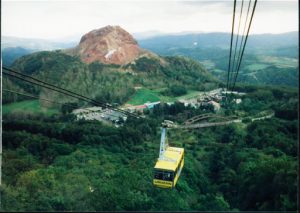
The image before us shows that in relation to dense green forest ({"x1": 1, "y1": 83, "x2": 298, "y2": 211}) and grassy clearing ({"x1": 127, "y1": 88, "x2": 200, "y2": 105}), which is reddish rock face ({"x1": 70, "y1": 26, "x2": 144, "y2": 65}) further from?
dense green forest ({"x1": 1, "y1": 83, "x2": 298, "y2": 211})

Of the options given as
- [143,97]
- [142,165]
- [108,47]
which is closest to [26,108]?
[143,97]

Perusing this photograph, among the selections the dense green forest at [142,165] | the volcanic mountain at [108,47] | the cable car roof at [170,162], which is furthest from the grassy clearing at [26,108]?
the cable car roof at [170,162]

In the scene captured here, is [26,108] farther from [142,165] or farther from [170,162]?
[170,162]

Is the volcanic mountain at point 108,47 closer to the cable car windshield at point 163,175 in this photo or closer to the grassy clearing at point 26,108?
the grassy clearing at point 26,108

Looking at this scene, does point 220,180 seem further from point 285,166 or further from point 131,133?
point 131,133

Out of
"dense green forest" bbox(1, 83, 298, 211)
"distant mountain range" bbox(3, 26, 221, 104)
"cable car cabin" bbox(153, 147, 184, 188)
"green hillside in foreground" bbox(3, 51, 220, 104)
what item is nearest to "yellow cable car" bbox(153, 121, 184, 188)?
"cable car cabin" bbox(153, 147, 184, 188)

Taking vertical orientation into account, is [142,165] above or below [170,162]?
below
